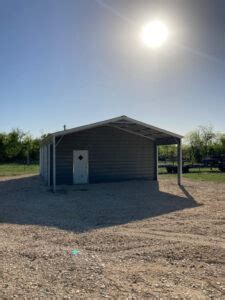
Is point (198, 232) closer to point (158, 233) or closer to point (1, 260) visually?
point (158, 233)

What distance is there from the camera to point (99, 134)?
48.2ft

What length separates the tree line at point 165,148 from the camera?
35469mm

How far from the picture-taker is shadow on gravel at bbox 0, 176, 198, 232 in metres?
6.61

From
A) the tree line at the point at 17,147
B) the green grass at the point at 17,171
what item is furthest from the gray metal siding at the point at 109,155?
the tree line at the point at 17,147

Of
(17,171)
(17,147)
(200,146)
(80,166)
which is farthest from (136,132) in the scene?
(200,146)

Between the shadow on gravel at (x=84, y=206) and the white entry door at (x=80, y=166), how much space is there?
7.28 ft

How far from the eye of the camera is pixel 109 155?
1498cm

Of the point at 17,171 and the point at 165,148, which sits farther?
the point at 165,148

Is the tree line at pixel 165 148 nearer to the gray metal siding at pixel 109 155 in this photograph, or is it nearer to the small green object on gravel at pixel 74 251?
the gray metal siding at pixel 109 155

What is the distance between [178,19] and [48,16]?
13.6ft

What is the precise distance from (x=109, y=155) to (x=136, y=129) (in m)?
2.03

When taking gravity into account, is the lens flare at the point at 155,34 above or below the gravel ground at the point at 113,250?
above

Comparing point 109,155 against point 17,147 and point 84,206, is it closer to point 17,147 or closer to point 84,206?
point 84,206

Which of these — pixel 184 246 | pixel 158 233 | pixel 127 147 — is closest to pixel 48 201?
pixel 158 233
